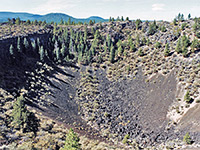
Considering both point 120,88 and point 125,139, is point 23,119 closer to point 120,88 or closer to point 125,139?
point 125,139

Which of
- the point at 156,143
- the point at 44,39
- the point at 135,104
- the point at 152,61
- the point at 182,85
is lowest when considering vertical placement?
the point at 156,143

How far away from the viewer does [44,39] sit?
88188mm

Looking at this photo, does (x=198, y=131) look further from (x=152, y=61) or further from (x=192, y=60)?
Result: (x=152, y=61)

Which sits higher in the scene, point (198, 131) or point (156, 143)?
point (198, 131)

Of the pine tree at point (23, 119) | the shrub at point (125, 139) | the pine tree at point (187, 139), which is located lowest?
the shrub at point (125, 139)

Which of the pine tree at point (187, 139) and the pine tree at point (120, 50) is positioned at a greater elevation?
the pine tree at point (120, 50)

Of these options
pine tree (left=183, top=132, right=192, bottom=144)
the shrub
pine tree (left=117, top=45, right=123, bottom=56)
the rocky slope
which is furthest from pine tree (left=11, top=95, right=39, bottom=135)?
pine tree (left=117, top=45, right=123, bottom=56)

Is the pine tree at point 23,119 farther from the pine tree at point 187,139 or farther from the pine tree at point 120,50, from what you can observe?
the pine tree at point 120,50

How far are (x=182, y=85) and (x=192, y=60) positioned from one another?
12629 mm

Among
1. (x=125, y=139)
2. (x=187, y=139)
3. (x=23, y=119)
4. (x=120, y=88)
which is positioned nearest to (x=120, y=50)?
(x=120, y=88)

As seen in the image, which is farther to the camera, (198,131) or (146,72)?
(146,72)

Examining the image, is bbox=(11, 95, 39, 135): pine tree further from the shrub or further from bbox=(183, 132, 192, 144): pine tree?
bbox=(183, 132, 192, 144): pine tree

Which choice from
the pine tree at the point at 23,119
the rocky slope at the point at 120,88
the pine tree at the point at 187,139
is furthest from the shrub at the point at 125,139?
the pine tree at the point at 23,119

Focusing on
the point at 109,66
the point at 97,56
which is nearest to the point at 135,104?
the point at 109,66
